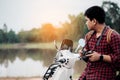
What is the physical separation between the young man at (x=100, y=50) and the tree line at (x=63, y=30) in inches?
82.5

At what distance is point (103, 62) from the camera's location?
269cm

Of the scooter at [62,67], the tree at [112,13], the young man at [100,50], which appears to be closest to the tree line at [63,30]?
the tree at [112,13]

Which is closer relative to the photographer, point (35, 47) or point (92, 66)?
point (92, 66)

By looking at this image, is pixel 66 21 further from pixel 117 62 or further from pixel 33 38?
pixel 117 62

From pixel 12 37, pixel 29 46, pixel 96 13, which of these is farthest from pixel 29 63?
pixel 96 13

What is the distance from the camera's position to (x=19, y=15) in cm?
492

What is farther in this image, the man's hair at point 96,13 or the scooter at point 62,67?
the scooter at point 62,67

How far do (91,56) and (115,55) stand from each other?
0.17 metres

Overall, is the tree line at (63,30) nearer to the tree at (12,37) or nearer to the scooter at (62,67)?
the tree at (12,37)

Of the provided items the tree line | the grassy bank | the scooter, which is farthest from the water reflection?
the scooter

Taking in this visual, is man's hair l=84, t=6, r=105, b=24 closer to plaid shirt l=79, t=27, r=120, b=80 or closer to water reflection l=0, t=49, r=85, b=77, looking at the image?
plaid shirt l=79, t=27, r=120, b=80

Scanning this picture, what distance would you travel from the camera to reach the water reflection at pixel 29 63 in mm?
4848

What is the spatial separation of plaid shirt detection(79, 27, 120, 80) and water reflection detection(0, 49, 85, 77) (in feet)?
6.92

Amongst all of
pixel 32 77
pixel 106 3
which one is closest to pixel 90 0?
pixel 106 3
